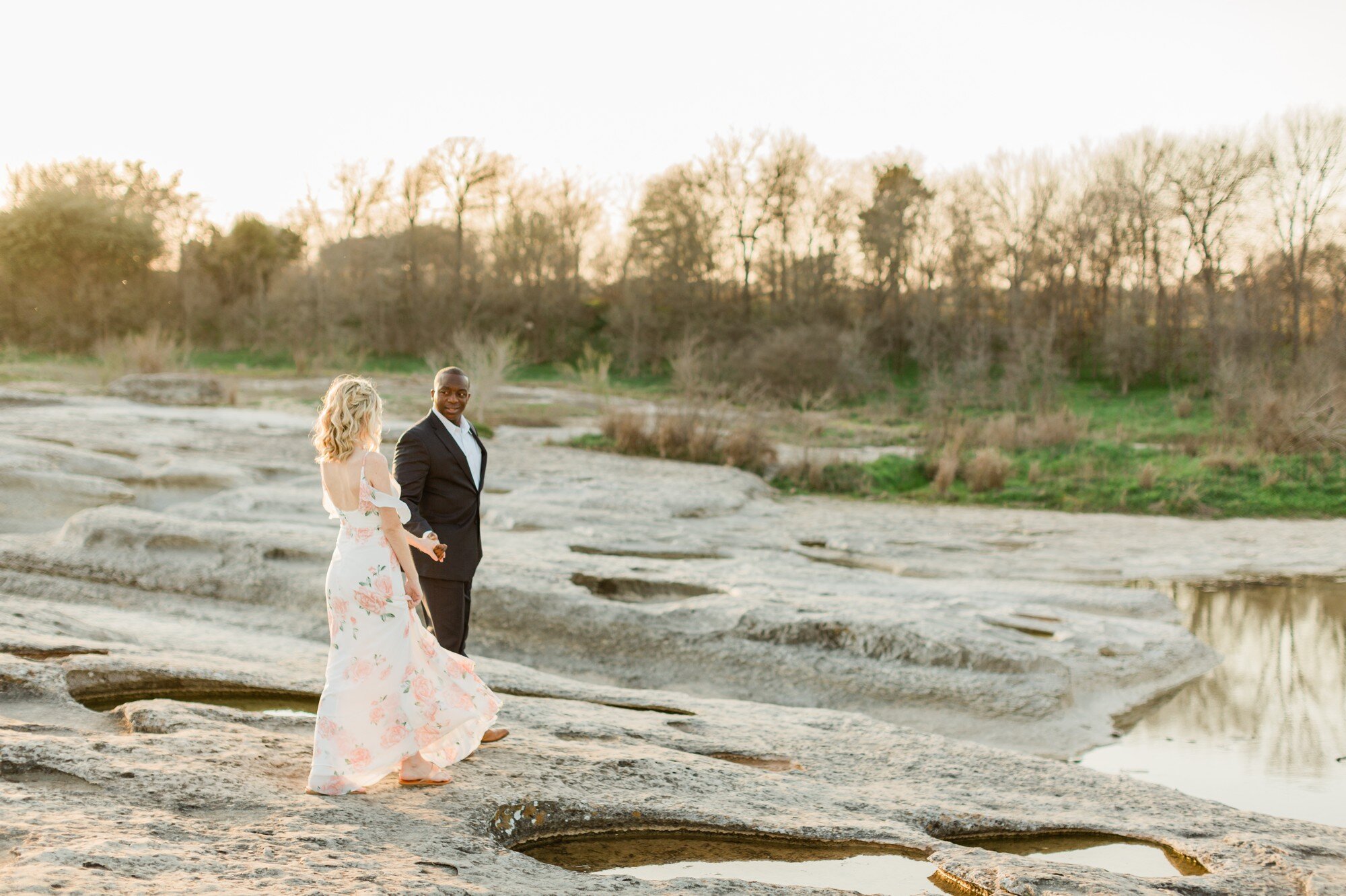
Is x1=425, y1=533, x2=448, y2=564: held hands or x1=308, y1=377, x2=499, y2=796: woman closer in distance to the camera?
x1=308, y1=377, x2=499, y2=796: woman

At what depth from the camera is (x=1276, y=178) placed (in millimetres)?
31016

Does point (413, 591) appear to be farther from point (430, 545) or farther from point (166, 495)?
point (166, 495)

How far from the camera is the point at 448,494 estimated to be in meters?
4.39

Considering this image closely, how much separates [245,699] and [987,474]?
1207 cm

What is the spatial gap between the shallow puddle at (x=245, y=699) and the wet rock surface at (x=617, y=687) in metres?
0.03

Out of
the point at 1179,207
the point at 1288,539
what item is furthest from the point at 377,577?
the point at 1179,207

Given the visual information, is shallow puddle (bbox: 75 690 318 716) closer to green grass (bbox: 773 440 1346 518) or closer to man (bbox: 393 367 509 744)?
man (bbox: 393 367 509 744)

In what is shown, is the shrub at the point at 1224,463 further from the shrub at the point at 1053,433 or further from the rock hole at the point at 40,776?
the rock hole at the point at 40,776

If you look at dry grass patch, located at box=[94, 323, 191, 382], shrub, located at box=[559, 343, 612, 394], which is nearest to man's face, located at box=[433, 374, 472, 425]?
shrub, located at box=[559, 343, 612, 394]

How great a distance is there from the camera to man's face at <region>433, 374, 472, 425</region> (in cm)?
433

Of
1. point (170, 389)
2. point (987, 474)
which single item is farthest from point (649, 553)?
point (170, 389)

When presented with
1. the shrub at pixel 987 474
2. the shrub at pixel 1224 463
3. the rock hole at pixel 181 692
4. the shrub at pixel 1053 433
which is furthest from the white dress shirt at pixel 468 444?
the shrub at pixel 1053 433

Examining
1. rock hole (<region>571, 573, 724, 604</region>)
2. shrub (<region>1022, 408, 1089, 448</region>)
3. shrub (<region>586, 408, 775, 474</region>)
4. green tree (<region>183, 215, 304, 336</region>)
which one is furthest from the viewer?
green tree (<region>183, 215, 304, 336</region>)

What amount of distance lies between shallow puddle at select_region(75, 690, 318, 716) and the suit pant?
127cm
